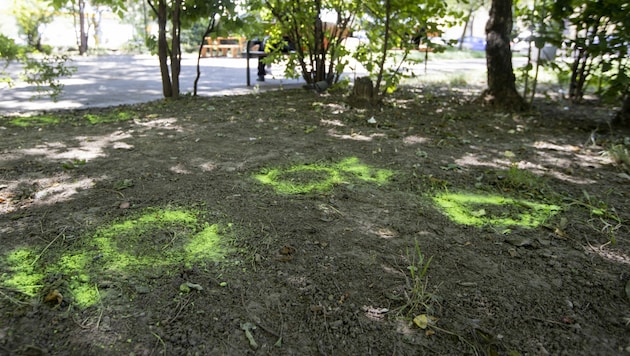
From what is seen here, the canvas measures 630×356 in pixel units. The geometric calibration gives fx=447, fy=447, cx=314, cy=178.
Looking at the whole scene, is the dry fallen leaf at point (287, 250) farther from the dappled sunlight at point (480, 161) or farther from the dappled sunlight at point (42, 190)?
the dappled sunlight at point (480, 161)

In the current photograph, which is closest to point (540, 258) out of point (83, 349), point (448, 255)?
point (448, 255)

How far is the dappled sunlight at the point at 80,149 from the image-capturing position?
3.42 m

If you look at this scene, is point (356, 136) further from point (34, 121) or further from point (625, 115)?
point (34, 121)

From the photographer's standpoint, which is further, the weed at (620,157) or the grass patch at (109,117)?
the grass patch at (109,117)

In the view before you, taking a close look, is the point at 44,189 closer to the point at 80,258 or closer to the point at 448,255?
the point at 80,258

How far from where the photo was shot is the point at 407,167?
339 centimetres

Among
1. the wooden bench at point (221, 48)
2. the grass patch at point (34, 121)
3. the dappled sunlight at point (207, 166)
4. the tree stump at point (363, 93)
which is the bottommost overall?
the dappled sunlight at point (207, 166)

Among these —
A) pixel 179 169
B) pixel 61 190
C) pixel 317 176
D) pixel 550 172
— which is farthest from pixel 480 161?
pixel 61 190

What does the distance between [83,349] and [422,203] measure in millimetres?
1933

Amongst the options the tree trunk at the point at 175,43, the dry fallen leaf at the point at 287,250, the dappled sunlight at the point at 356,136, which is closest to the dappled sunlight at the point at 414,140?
the dappled sunlight at the point at 356,136

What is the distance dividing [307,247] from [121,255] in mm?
845

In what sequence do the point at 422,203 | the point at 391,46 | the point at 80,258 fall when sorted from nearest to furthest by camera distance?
the point at 80,258 < the point at 422,203 < the point at 391,46

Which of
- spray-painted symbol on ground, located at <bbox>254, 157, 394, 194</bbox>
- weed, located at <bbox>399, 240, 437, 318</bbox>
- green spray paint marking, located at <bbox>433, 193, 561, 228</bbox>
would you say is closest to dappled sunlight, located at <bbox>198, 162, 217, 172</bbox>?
spray-painted symbol on ground, located at <bbox>254, 157, 394, 194</bbox>

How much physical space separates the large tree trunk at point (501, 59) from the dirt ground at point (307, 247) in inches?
70.8
